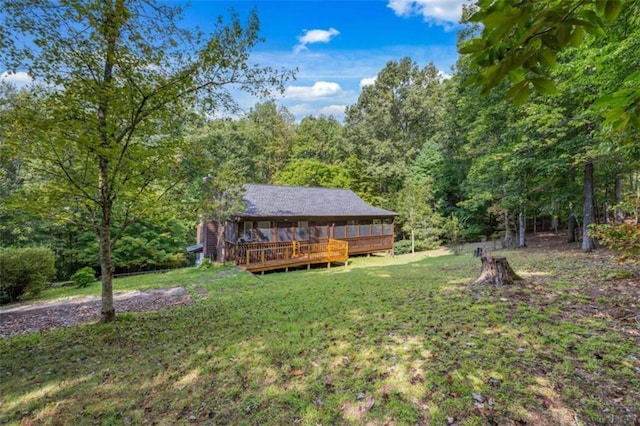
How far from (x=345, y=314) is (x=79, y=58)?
224 inches

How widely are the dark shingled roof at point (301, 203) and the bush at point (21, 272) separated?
695 centimetres

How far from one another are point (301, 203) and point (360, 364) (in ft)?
44.8

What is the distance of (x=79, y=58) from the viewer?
13.8 ft

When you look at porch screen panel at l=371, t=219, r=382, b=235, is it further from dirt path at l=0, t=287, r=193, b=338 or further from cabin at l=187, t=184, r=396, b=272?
dirt path at l=0, t=287, r=193, b=338

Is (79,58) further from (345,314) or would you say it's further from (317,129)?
(317,129)

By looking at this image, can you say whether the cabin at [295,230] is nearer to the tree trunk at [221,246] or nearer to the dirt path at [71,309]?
the tree trunk at [221,246]

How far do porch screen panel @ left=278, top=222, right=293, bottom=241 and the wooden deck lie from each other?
617 millimetres

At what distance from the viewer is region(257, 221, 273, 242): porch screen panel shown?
14401 mm

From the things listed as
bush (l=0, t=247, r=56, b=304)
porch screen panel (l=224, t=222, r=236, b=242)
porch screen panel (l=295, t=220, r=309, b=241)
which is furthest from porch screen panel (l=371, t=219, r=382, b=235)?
bush (l=0, t=247, r=56, b=304)

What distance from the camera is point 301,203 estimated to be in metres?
16.6

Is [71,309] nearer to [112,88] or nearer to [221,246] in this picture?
[112,88]


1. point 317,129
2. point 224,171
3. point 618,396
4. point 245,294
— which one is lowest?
point 245,294

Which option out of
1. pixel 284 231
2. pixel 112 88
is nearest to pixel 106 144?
pixel 112 88

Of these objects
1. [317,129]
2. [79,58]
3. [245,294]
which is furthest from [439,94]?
[79,58]
